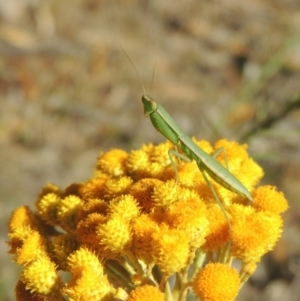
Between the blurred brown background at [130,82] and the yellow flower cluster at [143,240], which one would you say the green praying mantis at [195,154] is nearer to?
the yellow flower cluster at [143,240]

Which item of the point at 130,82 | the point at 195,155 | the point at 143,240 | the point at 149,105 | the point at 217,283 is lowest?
the point at 217,283

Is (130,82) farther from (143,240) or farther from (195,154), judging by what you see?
(143,240)

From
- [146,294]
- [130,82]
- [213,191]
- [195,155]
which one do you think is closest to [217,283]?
[146,294]

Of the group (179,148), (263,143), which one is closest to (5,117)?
(263,143)

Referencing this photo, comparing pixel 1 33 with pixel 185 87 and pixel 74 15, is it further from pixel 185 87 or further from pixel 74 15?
pixel 185 87

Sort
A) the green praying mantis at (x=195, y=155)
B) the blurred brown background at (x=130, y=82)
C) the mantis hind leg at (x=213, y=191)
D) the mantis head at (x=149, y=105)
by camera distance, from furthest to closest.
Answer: the blurred brown background at (x=130, y=82)
the mantis head at (x=149, y=105)
the green praying mantis at (x=195, y=155)
the mantis hind leg at (x=213, y=191)

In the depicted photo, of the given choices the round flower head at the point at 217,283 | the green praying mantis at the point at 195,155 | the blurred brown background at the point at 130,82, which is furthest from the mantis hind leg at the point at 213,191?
the blurred brown background at the point at 130,82
